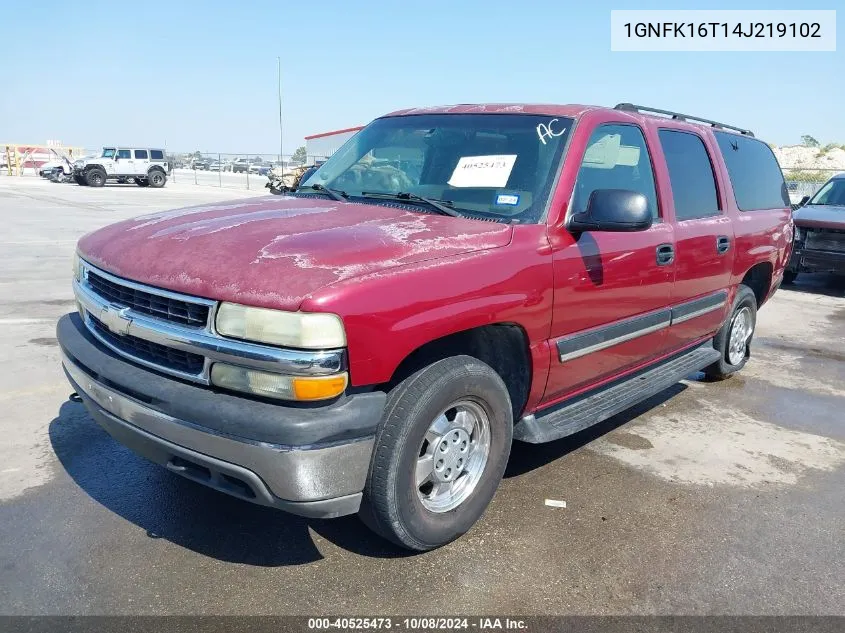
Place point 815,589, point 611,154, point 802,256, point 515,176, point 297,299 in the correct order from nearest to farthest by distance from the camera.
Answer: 1. point 297,299
2. point 815,589
3. point 515,176
4. point 611,154
5. point 802,256

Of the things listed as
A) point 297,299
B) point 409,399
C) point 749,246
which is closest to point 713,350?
point 749,246

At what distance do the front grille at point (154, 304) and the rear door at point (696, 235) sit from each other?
2867 millimetres

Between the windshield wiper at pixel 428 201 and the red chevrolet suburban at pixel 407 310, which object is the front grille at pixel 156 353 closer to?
the red chevrolet suburban at pixel 407 310

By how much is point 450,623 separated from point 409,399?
2.78ft

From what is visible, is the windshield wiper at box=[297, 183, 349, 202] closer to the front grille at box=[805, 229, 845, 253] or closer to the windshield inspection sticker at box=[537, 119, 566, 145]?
the windshield inspection sticker at box=[537, 119, 566, 145]

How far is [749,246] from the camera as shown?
5164 millimetres

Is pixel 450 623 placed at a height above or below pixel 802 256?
below

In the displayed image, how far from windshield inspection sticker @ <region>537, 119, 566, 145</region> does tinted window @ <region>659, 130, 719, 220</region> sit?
104 centimetres

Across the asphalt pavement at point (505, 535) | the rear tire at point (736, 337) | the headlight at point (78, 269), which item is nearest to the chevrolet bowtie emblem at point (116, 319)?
the headlight at point (78, 269)

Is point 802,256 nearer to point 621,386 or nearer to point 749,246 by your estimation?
point 749,246

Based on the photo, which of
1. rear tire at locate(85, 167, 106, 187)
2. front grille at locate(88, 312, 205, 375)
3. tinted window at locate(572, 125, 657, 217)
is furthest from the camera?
rear tire at locate(85, 167, 106, 187)

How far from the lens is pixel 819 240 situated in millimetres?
9836

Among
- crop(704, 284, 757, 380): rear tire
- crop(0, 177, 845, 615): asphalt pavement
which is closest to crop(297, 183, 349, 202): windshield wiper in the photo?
crop(0, 177, 845, 615): asphalt pavement

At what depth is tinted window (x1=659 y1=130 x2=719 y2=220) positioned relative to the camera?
431 cm
